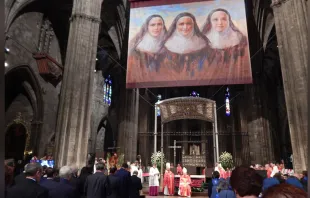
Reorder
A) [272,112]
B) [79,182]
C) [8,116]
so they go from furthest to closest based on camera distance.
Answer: [272,112], [8,116], [79,182]

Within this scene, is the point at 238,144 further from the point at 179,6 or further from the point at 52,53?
the point at 52,53

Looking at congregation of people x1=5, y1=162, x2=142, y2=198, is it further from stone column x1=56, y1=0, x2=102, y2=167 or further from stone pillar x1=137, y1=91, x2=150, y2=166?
stone pillar x1=137, y1=91, x2=150, y2=166

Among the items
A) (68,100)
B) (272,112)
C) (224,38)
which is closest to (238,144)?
(272,112)

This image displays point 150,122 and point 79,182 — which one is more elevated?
point 150,122

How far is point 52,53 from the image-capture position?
1822 centimetres

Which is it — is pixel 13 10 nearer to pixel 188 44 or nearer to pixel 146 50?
pixel 146 50

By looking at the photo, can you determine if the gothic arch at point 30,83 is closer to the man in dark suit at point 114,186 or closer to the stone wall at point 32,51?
the stone wall at point 32,51

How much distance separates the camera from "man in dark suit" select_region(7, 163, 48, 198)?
8.03 feet

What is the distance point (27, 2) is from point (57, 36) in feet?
13.7

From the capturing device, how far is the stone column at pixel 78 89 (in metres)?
10.5

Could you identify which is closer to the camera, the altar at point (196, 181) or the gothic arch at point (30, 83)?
the altar at point (196, 181)

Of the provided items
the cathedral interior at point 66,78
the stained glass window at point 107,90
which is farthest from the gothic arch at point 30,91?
the stained glass window at point 107,90

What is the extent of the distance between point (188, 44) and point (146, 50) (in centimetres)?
204

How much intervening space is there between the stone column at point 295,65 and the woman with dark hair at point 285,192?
9.16m
